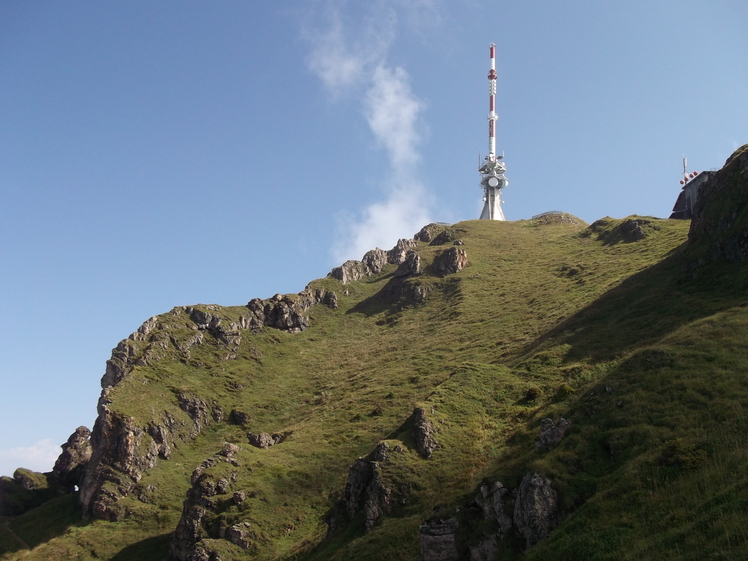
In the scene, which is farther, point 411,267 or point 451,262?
point 411,267

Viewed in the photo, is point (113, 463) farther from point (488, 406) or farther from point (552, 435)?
point (552, 435)

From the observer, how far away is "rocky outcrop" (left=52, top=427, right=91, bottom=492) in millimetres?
99188

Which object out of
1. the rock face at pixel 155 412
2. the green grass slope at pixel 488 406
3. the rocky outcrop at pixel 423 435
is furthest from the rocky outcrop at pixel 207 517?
the rock face at pixel 155 412

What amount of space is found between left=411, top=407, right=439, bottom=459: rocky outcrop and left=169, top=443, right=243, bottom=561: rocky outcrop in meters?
18.7

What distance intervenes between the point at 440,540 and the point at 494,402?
948 inches

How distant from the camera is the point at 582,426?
1486 inches

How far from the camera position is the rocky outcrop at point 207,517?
188ft

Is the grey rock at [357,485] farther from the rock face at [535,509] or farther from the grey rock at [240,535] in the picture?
the rock face at [535,509]

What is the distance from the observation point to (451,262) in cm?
14012

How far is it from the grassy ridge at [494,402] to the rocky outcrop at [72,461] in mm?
12692

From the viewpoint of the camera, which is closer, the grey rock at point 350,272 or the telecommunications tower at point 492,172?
the grey rock at point 350,272

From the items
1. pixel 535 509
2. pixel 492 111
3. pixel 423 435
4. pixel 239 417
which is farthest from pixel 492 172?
pixel 535 509

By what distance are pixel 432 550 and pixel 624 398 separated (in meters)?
15.5

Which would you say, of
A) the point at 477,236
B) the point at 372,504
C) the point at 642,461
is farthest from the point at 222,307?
the point at 642,461
